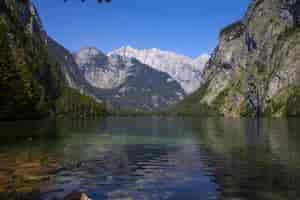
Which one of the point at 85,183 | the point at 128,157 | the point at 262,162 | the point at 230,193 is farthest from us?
the point at 128,157

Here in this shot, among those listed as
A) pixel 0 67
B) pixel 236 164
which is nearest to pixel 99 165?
pixel 236 164

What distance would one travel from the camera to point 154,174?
124 ft

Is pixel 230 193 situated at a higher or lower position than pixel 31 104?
lower

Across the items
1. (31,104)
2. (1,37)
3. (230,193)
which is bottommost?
(230,193)

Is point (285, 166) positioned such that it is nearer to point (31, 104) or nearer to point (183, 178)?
point (183, 178)

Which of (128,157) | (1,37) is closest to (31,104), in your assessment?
(1,37)

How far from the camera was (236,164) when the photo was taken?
45.1 metres

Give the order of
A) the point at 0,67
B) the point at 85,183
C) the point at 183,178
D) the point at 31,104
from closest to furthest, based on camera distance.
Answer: the point at 85,183, the point at 183,178, the point at 0,67, the point at 31,104

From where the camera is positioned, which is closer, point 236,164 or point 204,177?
point 204,177

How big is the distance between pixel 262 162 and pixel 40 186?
27.0 meters

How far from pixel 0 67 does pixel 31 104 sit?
1469 inches

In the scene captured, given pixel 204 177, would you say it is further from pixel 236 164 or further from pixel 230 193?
pixel 236 164

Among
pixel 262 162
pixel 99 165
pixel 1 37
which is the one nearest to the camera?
pixel 99 165

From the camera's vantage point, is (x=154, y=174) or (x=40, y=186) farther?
(x=154, y=174)
